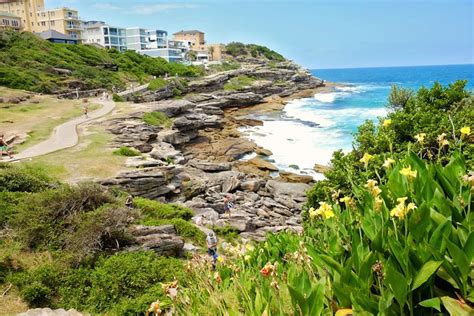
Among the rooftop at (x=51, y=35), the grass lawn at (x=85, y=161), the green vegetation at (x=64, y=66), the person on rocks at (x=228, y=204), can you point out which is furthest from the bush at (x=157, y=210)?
the rooftop at (x=51, y=35)

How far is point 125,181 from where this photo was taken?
17109mm

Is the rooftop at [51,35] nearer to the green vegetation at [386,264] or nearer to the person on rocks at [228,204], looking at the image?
the person on rocks at [228,204]

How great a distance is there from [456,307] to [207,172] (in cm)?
2521

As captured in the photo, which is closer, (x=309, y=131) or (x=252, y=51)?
(x=309, y=131)

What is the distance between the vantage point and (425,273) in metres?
2.71

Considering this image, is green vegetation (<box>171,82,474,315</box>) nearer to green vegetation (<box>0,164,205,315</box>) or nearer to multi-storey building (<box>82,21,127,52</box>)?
green vegetation (<box>0,164,205,315</box>)

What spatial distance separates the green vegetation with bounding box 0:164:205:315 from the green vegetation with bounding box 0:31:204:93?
112ft

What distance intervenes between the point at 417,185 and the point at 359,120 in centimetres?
4771

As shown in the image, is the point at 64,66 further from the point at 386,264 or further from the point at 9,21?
the point at 386,264

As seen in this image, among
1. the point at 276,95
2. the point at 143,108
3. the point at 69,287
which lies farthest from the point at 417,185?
the point at 276,95

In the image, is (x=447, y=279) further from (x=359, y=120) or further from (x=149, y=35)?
(x=149, y=35)

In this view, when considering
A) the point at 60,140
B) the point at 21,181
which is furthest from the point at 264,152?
the point at 21,181

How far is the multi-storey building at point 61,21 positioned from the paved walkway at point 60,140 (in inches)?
2568

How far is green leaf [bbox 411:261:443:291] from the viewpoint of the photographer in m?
2.67
